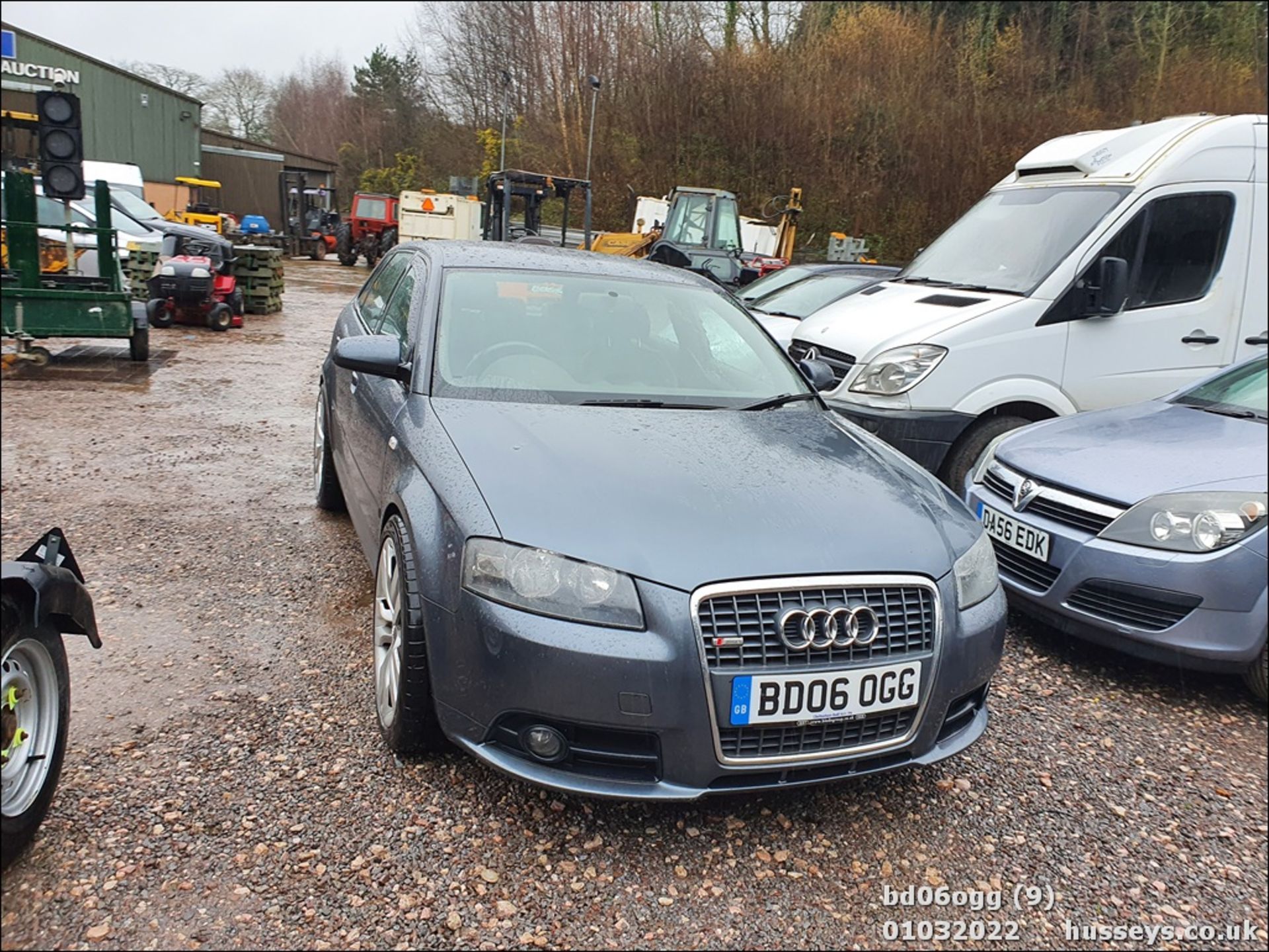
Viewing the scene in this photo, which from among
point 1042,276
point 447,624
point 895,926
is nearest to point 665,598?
point 447,624

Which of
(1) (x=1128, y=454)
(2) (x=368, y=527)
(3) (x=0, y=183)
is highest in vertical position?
(3) (x=0, y=183)

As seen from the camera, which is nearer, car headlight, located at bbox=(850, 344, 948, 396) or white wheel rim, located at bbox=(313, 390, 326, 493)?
white wheel rim, located at bbox=(313, 390, 326, 493)

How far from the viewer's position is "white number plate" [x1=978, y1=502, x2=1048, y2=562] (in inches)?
138

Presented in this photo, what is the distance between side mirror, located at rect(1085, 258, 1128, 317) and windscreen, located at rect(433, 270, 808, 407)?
1.73 m

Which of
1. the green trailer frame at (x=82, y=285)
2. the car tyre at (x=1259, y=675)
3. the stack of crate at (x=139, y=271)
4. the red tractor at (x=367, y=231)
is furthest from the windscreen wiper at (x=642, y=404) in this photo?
the red tractor at (x=367, y=231)

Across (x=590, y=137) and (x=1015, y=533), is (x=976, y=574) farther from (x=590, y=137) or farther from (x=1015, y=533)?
(x=590, y=137)

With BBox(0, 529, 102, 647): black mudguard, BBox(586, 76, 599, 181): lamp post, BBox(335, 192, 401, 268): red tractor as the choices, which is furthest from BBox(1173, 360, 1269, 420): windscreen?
BBox(335, 192, 401, 268): red tractor

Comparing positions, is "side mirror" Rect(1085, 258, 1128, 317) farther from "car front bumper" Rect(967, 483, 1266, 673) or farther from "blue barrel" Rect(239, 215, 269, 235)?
"blue barrel" Rect(239, 215, 269, 235)

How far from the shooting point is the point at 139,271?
12023 mm

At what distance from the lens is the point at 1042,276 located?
5.04 meters

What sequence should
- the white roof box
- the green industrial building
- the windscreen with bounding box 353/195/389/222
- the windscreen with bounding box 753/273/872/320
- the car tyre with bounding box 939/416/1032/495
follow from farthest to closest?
the windscreen with bounding box 353/195/389/222 → the windscreen with bounding box 753/273/872/320 → the car tyre with bounding box 939/416/1032/495 → the green industrial building → the white roof box

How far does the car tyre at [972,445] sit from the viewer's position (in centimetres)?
510

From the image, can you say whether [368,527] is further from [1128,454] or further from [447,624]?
[1128,454]

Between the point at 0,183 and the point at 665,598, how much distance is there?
2168mm
